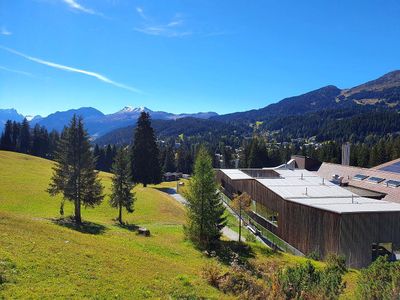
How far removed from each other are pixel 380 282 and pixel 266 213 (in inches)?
1198

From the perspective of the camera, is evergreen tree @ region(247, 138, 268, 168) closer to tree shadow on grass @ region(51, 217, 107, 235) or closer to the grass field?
tree shadow on grass @ region(51, 217, 107, 235)

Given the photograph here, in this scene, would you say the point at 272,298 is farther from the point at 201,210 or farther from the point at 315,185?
the point at 315,185

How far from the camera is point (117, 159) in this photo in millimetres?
38656

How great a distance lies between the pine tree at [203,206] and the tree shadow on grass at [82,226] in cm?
806

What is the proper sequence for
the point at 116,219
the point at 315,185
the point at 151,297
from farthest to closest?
1. the point at 315,185
2. the point at 116,219
3. the point at 151,297

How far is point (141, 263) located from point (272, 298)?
7334 millimetres

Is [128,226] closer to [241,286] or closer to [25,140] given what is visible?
[241,286]

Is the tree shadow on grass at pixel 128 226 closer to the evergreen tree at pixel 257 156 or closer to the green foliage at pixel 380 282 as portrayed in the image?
the green foliage at pixel 380 282

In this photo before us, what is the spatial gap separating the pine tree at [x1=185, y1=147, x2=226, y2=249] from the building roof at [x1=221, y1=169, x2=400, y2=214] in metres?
10.3

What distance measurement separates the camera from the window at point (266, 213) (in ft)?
127

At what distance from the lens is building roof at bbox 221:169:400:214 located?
3071 cm

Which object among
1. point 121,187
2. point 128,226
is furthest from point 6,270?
point 121,187

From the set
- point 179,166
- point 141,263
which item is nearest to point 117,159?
point 141,263

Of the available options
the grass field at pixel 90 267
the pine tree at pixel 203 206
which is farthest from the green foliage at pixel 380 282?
the pine tree at pixel 203 206
